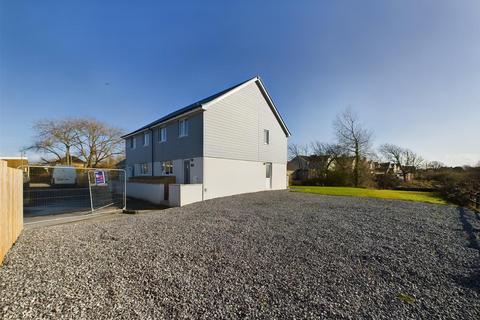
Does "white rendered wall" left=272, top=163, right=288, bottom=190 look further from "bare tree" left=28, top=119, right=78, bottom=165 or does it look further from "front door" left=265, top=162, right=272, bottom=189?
"bare tree" left=28, top=119, right=78, bottom=165

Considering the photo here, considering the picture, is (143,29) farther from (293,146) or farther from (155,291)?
(293,146)

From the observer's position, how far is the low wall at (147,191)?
13.4m

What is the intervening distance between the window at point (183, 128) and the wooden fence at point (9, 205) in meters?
10.9

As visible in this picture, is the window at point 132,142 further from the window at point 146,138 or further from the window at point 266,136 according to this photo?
the window at point 266,136

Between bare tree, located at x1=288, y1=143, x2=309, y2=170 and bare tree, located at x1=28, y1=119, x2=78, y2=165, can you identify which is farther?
bare tree, located at x1=288, y1=143, x2=309, y2=170

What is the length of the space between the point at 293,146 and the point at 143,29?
42.2 m


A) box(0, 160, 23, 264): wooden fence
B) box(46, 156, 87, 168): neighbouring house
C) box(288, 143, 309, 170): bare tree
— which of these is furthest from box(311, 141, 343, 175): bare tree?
box(46, 156, 87, 168): neighbouring house

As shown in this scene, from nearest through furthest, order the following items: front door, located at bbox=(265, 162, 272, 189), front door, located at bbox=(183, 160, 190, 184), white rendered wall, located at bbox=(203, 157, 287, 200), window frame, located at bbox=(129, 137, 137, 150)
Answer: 1. white rendered wall, located at bbox=(203, 157, 287, 200)
2. front door, located at bbox=(183, 160, 190, 184)
3. front door, located at bbox=(265, 162, 272, 189)
4. window frame, located at bbox=(129, 137, 137, 150)

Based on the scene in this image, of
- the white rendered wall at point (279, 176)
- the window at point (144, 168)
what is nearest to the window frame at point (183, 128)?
the window at point (144, 168)

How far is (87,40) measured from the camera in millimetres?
11430

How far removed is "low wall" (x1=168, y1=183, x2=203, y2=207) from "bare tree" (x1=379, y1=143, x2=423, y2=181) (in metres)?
43.4

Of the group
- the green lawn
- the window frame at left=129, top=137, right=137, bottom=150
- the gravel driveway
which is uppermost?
the window frame at left=129, top=137, right=137, bottom=150

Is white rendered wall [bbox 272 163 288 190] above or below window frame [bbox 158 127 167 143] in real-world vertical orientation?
below

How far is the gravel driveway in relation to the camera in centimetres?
309
